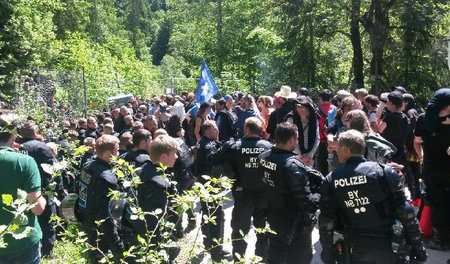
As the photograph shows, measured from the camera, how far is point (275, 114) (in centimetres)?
834

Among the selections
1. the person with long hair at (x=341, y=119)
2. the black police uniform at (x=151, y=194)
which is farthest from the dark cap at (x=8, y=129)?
the person with long hair at (x=341, y=119)

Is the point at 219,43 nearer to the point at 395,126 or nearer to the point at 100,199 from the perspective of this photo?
the point at 395,126

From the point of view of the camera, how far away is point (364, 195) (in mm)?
4117

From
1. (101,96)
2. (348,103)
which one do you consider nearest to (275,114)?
(348,103)

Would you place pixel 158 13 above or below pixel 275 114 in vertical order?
above

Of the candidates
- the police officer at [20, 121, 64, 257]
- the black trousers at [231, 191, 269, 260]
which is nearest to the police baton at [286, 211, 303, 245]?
the black trousers at [231, 191, 269, 260]

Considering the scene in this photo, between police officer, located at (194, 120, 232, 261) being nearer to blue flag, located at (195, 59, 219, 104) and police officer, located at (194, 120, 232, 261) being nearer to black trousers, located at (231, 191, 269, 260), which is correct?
black trousers, located at (231, 191, 269, 260)

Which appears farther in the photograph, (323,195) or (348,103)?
(348,103)

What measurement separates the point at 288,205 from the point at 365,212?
2.97ft

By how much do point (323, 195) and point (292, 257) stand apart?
0.99m

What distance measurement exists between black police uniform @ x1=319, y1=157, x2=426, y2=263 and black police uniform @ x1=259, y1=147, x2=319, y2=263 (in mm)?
439

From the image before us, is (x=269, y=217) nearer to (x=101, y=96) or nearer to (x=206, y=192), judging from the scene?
(x=206, y=192)

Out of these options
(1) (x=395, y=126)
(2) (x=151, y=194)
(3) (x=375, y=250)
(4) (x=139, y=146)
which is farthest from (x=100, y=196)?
(1) (x=395, y=126)

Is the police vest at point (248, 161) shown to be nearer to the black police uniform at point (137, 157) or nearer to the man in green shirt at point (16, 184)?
the black police uniform at point (137, 157)
